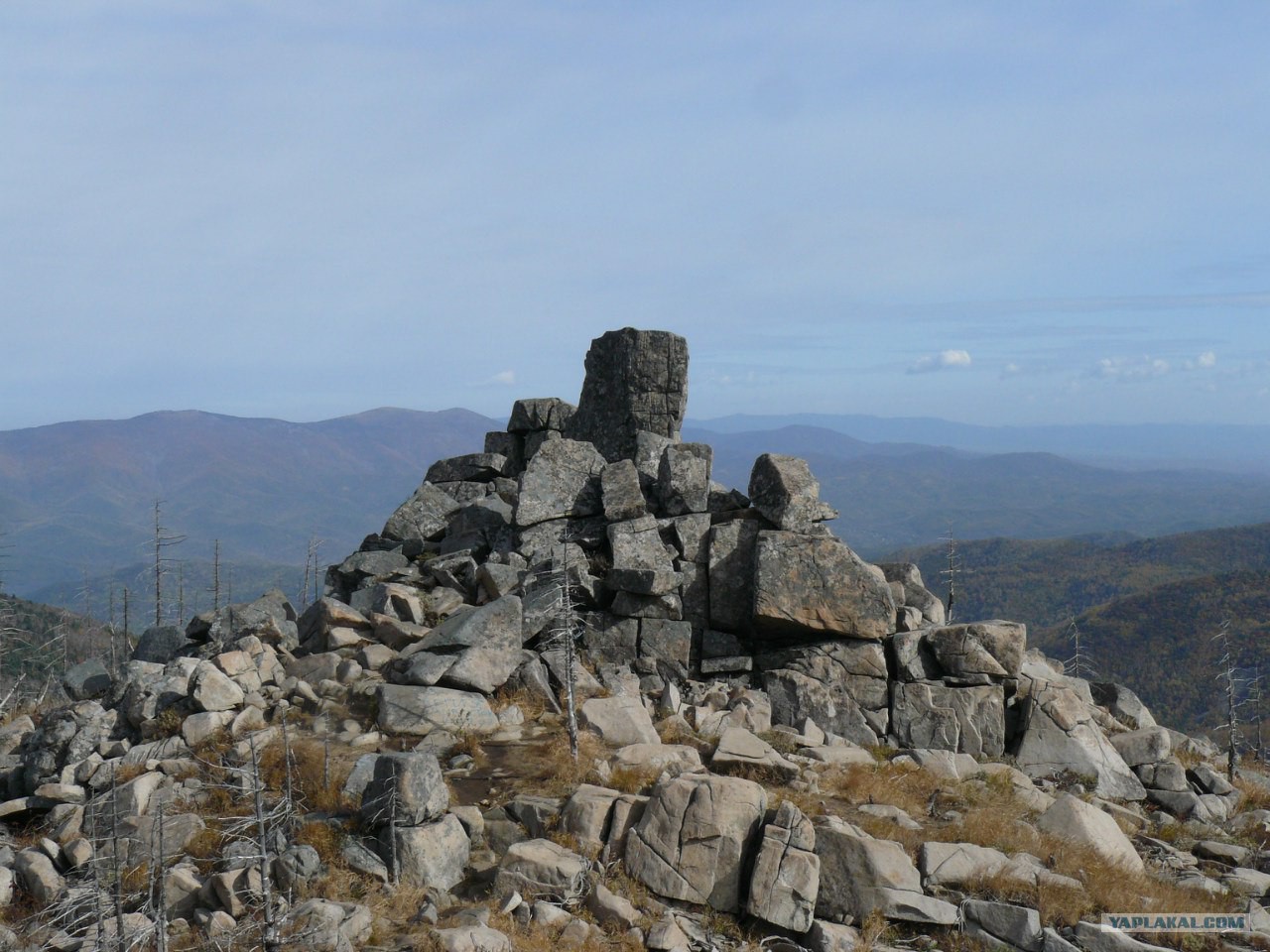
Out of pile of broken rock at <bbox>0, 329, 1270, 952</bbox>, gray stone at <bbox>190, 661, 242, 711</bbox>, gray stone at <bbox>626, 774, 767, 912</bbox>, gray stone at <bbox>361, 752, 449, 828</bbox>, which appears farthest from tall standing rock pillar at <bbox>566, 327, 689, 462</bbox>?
gray stone at <bbox>361, 752, 449, 828</bbox>

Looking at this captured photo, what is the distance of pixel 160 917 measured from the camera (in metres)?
12.9

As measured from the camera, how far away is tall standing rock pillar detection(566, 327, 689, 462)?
34531 mm

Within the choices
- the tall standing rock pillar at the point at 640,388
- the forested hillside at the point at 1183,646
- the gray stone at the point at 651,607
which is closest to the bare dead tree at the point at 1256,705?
the tall standing rock pillar at the point at 640,388

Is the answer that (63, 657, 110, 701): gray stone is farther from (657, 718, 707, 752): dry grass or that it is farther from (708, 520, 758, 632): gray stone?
(708, 520, 758, 632): gray stone

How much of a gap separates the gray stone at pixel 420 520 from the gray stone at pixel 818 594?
13.6 m

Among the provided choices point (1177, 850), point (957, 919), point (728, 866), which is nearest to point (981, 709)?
point (1177, 850)

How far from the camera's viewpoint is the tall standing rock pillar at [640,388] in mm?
34531

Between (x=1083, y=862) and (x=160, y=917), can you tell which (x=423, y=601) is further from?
(x=1083, y=862)

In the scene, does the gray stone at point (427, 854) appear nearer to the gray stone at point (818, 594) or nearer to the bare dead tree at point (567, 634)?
the bare dead tree at point (567, 634)

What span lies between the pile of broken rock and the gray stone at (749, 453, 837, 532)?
98 mm

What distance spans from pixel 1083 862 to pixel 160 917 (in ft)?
53.1

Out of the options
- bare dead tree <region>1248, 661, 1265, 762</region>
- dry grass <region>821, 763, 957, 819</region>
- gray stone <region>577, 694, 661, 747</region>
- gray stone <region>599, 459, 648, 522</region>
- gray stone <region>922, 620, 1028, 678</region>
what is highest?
gray stone <region>599, 459, 648, 522</region>

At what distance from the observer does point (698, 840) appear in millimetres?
16031

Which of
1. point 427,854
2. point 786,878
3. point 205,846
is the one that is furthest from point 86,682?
point 786,878
